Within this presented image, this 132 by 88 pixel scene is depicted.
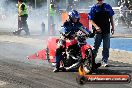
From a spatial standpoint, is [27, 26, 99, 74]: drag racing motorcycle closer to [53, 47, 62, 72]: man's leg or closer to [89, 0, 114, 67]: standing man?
Result: [53, 47, 62, 72]: man's leg

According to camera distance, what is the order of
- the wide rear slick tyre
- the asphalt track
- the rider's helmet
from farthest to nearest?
the rider's helmet
the wide rear slick tyre
the asphalt track

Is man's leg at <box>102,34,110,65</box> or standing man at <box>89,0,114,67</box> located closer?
standing man at <box>89,0,114,67</box>

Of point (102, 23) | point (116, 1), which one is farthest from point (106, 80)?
point (116, 1)

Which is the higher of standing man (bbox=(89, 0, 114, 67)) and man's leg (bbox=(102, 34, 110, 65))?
standing man (bbox=(89, 0, 114, 67))

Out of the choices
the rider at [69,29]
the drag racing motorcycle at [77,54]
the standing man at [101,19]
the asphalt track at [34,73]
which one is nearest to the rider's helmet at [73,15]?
the rider at [69,29]

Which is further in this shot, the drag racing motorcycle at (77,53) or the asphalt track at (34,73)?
the drag racing motorcycle at (77,53)

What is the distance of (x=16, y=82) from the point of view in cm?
917

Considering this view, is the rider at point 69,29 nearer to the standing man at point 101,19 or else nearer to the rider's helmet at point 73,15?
the rider's helmet at point 73,15

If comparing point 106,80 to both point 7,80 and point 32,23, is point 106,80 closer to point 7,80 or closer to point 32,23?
point 7,80

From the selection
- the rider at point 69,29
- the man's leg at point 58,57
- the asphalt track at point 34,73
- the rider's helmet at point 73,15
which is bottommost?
the asphalt track at point 34,73

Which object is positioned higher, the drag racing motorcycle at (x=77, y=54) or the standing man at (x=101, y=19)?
the standing man at (x=101, y=19)

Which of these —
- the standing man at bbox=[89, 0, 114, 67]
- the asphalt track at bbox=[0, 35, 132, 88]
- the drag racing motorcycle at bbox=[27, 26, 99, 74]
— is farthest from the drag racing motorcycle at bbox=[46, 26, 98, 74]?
the standing man at bbox=[89, 0, 114, 67]

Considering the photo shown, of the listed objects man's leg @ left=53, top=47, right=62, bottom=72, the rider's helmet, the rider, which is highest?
the rider's helmet

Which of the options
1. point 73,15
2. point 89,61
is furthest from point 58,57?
point 73,15
